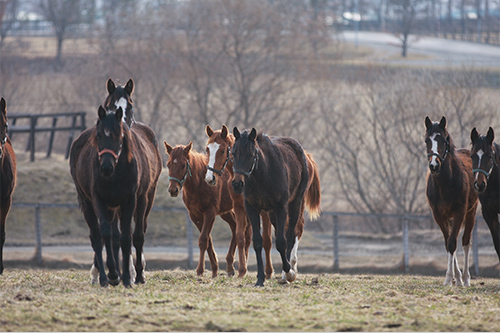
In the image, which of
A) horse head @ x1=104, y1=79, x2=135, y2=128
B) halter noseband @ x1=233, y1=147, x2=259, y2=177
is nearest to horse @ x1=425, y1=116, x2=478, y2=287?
halter noseband @ x1=233, y1=147, x2=259, y2=177

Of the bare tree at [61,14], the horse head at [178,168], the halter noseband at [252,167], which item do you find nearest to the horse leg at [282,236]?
the halter noseband at [252,167]

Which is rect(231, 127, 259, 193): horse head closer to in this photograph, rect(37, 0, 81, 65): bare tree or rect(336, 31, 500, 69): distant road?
rect(336, 31, 500, 69): distant road

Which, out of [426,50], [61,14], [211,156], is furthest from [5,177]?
[61,14]

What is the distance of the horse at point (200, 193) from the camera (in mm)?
10211

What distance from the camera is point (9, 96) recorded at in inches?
1310

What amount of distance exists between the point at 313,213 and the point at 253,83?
17.9m

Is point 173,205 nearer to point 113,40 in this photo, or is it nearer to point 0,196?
point 0,196

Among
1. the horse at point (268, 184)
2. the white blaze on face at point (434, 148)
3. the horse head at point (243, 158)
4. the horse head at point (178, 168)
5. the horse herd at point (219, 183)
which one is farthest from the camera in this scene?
the horse head at point (178, 168)

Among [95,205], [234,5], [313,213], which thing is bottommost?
[313,213]

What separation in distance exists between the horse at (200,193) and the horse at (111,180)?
64.0 inches

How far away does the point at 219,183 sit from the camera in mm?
10781

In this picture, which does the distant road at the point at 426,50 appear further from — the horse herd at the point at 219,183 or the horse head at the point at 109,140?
the horse head at the point at 109,140

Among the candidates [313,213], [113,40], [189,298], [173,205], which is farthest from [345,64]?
[189,298]

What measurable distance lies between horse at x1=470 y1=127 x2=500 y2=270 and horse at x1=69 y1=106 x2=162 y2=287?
172 inches
